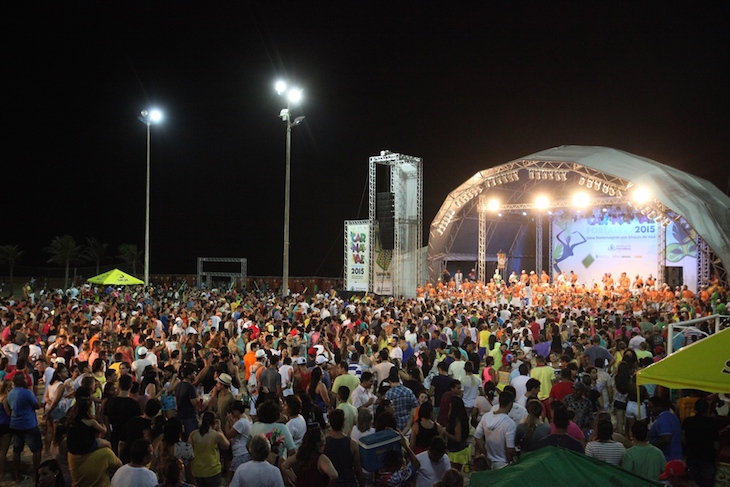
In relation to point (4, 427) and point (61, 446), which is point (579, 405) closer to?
point (61, 446)

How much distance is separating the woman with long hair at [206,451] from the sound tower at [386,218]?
21538 mm

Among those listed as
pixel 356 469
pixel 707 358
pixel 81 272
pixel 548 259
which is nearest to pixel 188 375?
pixel 356 469

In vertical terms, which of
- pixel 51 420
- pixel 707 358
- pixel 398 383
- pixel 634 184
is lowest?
pixel 51 420

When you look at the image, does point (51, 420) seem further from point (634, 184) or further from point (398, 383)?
point (634, 184)

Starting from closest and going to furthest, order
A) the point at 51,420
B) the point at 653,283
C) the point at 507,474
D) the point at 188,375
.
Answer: the point at 507,474, the point at 188,375, the point at 51,420, the point at 653,283

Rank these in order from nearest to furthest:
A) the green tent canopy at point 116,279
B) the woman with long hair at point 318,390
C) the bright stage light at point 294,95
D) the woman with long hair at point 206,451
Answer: the woman with long hair at point 206,451 < the woman with long hair at point 318,390 < the bright stage light at point 294,95 < the green tent canopy at point 116,279

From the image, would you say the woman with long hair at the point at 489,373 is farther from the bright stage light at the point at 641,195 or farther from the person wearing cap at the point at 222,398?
the bright stage light at the point at 641,195

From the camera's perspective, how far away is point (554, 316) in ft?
48.0

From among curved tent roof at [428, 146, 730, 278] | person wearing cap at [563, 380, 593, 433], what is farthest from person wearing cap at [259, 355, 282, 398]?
curved tent roof at [428, 146, 730, 278]

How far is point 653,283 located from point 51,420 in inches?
933

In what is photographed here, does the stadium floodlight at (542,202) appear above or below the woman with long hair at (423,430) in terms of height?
above

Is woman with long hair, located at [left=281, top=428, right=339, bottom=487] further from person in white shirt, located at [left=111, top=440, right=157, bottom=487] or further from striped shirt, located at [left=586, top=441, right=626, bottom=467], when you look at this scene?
striped shirt, located at [left=586, top=441, right=626, bottom=467]

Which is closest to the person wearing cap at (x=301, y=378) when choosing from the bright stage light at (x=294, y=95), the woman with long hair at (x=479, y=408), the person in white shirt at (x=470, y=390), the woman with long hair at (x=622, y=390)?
the person in white shirt at (x=470, y=390)

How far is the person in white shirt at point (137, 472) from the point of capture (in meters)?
4.30
